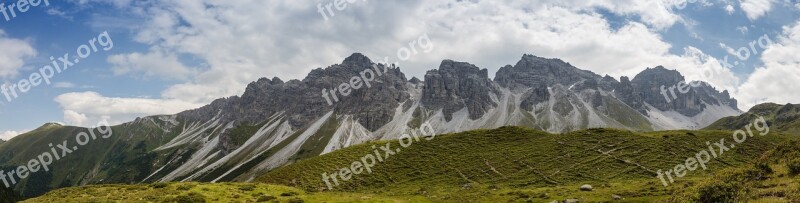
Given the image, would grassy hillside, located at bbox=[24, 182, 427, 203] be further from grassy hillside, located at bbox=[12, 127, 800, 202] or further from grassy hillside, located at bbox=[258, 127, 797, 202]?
grassy hillside, located at bbox=[258, 127, 797, 202]

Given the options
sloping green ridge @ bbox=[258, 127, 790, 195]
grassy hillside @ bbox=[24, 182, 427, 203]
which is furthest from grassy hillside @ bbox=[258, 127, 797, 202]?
grassy hillside @ bbox=[24, 182, 427, 203]

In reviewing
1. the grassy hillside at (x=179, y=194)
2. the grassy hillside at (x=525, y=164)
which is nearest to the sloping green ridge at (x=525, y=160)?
the grassy hillside at (x=525, y=164)

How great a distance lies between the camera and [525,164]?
112 m

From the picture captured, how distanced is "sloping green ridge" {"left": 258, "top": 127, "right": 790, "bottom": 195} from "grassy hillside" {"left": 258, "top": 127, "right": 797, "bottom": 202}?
0.19 metres

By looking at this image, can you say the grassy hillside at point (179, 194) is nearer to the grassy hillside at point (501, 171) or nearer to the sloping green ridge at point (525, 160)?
the grassy hillside at point (501, 171)

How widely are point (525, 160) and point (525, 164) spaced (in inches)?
134

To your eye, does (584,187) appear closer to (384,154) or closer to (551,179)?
(551,179)

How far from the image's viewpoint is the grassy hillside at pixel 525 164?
91.8 m

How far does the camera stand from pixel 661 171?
3890 inches

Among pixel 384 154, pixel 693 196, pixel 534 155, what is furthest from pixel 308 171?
pixel 693 196

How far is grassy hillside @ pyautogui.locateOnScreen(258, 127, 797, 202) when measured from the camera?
Result: 301 ft

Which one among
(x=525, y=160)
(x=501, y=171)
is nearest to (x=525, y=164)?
(x=525, y=160)

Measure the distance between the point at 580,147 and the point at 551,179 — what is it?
26523 millimetres

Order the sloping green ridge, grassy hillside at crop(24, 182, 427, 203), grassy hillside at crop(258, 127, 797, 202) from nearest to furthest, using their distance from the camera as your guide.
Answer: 1. grassy hillside at crop(24, 182, 427, 203)
2. grassy hillside at crop(258, 127, 797, 202)
3. the sloping green ridge
